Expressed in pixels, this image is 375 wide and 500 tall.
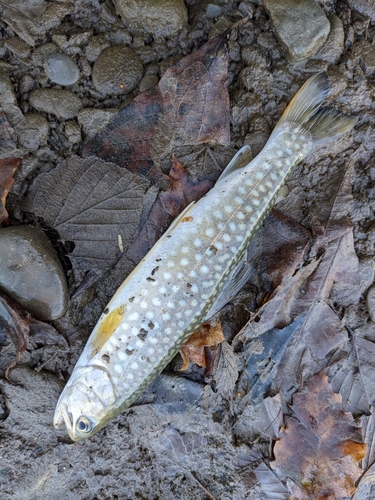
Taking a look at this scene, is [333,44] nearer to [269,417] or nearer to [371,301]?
[371,301]

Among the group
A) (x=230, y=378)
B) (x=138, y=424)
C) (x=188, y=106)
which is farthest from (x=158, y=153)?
→ (x=138, y=424)

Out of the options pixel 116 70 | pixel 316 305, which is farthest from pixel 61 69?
pixel 316 305

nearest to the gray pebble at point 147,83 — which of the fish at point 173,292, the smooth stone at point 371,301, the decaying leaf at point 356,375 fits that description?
the fish at point 173,292

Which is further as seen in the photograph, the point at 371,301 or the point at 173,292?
the point at 371,301

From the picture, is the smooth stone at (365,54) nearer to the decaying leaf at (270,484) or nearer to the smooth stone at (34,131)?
the smooth stone at (34,131)

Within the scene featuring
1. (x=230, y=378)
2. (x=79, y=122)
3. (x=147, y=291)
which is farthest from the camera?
(x=230, y=378)

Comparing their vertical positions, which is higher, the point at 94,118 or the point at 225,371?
the point at 94,118

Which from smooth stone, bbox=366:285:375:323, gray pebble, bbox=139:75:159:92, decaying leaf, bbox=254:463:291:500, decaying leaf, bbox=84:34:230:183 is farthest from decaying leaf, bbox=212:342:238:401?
gray pebble, bbox=139:75:159:92

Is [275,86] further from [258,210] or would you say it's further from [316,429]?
[316,429]
